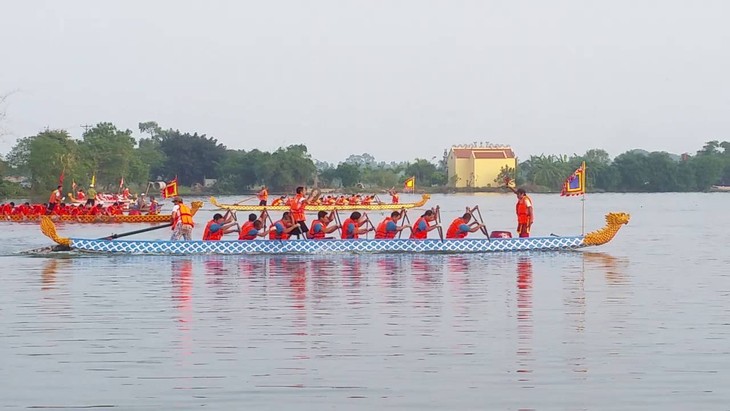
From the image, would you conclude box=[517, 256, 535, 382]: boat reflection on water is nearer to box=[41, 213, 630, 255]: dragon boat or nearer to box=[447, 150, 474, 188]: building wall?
box=[41, 213, 630, 255]: dragon boat

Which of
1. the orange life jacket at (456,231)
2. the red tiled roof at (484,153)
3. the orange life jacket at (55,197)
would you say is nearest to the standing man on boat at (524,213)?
the orange life jacket at (456,231)

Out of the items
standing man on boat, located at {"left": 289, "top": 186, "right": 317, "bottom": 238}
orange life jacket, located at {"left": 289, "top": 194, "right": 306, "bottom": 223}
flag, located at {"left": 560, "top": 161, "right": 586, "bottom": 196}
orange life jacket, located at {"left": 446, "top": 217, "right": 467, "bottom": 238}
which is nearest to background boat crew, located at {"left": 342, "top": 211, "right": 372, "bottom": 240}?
standing man on boat, located at {"left": 289, "top": 186, "right": 317, "bottom": 238}

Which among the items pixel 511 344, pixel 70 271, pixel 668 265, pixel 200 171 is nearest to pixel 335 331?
pixel 511 344

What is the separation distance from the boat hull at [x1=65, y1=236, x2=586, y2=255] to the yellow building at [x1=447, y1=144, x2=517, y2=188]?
12213 centimetres

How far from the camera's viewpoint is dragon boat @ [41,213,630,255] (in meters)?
26.7

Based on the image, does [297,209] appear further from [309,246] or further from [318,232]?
[309,246]

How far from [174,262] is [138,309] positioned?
8.65 metres

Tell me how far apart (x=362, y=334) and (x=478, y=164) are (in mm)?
136494

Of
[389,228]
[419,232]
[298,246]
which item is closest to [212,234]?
[298,246]

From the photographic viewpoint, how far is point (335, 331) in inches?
588

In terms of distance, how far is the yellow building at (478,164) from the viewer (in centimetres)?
15062

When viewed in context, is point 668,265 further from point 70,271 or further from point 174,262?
point 70,271

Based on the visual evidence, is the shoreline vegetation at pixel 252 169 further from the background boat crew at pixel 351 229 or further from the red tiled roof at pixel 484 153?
the background boat crew at pixel 351 229

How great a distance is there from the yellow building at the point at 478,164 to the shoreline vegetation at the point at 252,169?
1032mm
